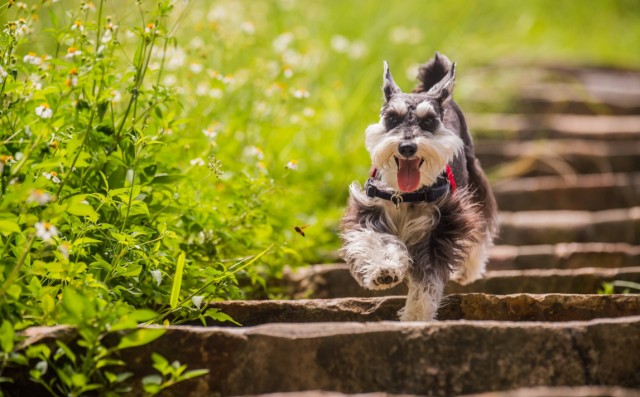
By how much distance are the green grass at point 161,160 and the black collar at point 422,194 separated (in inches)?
16.2

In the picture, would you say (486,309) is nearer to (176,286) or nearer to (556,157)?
(176,286)

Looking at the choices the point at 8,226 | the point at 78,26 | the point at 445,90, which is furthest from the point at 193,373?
the point at 445,90

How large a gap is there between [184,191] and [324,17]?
5.15m

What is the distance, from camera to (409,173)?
316 cm

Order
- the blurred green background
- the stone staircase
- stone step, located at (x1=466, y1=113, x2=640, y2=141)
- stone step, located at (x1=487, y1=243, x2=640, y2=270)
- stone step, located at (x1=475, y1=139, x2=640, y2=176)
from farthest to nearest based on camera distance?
stone step, located at (x1=466, y1=113, x2=640, y2=141) → stone step, located at (x1=475, y1=139, x2=640, y2=176) → stone step, located at (x1=487, y1=243, x2=640, y2=270) → the blurred green background → the stone staircase

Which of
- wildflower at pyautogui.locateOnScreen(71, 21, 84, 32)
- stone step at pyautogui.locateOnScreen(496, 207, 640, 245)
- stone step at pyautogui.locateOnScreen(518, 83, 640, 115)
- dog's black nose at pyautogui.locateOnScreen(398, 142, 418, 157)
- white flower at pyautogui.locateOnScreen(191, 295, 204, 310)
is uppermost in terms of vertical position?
stone step at pyautogui.locateOnScreen(518, 83, 640, 115)

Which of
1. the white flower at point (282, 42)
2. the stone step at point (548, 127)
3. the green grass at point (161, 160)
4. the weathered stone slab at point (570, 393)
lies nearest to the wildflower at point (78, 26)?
the green grass at point (161, 160)

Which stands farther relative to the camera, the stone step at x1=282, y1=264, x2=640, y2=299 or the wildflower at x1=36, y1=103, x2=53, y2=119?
the stone step at x1=282, y1=264, x2=640, y2=299

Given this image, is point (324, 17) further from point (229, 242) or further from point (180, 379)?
point (180, 379)

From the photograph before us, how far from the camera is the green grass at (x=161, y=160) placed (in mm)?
2549

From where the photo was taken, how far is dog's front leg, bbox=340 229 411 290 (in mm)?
3053

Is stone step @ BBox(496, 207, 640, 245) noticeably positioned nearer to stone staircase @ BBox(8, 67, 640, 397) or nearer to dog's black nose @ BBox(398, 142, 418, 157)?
stone staircase @ BBox(8, 67, 640, 397)

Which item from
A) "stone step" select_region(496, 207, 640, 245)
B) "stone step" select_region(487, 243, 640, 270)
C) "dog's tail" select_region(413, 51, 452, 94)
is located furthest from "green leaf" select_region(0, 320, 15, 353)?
"stone step" select_region(496, 207, 640, 245)

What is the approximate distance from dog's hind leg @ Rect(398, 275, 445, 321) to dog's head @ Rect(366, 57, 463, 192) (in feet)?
1.17
